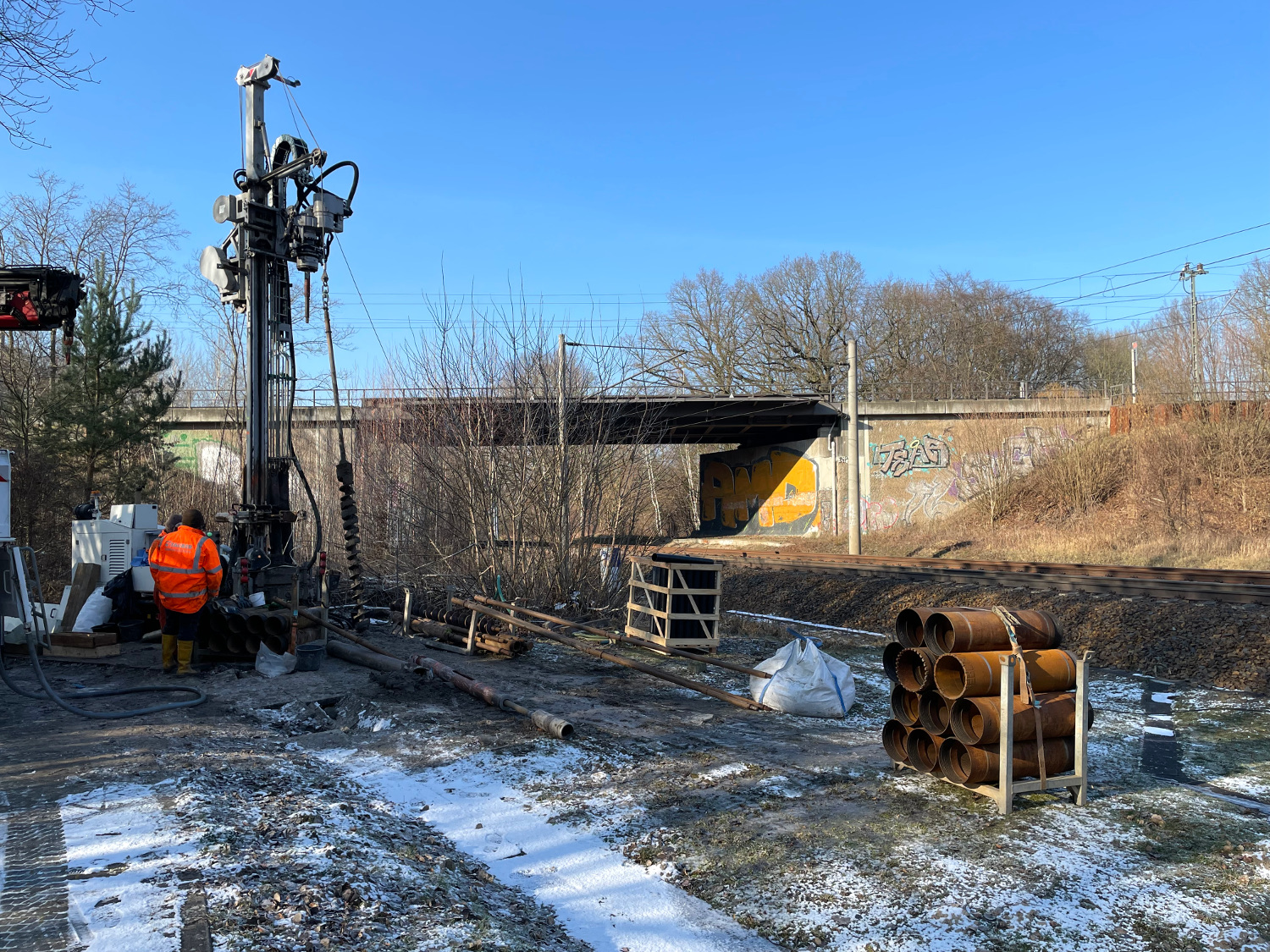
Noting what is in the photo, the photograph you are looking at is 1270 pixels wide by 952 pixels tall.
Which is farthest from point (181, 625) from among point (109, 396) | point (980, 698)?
point (109, 396)

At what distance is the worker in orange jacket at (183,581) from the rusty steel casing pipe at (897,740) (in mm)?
7130

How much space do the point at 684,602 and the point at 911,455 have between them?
24.6 m

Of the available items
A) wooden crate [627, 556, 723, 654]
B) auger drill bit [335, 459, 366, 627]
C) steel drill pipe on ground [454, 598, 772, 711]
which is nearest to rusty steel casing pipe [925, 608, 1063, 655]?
steel drill pipe on ground [454, 598, 772, 711]

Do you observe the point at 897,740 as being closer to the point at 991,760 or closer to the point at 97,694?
the point at 991,760

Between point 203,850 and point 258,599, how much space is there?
6.96m

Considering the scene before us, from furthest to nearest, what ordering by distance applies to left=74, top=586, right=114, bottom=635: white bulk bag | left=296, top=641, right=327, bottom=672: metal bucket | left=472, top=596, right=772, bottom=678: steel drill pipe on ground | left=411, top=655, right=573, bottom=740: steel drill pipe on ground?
left=74, top=586, right=114, bottom=635: white bulk bag
left=296, top=641, right=327, bottom=672: metal bucket
left=472, top=596, right=772, bottom=678: steel drill pipe on ground
left=411, top=655, right=573, bottom=740: steel drill pipe on ground

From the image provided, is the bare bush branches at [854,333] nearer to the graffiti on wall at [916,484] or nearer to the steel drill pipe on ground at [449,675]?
the graffiti on wall at [916,484]

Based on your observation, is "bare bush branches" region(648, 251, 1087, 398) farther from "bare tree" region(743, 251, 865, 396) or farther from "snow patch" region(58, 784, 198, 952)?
"snow patch" region(58, 784, 198, 952)

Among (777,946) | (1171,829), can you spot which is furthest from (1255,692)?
(777,946)

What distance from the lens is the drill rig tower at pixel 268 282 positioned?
11703mm

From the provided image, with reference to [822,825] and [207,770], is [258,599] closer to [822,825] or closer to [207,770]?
[207,770]

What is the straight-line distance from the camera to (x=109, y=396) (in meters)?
18.4

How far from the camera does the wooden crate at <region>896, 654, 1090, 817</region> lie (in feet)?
18.4

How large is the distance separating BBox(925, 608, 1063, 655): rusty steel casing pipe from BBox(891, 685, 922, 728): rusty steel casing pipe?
0.56 metres
